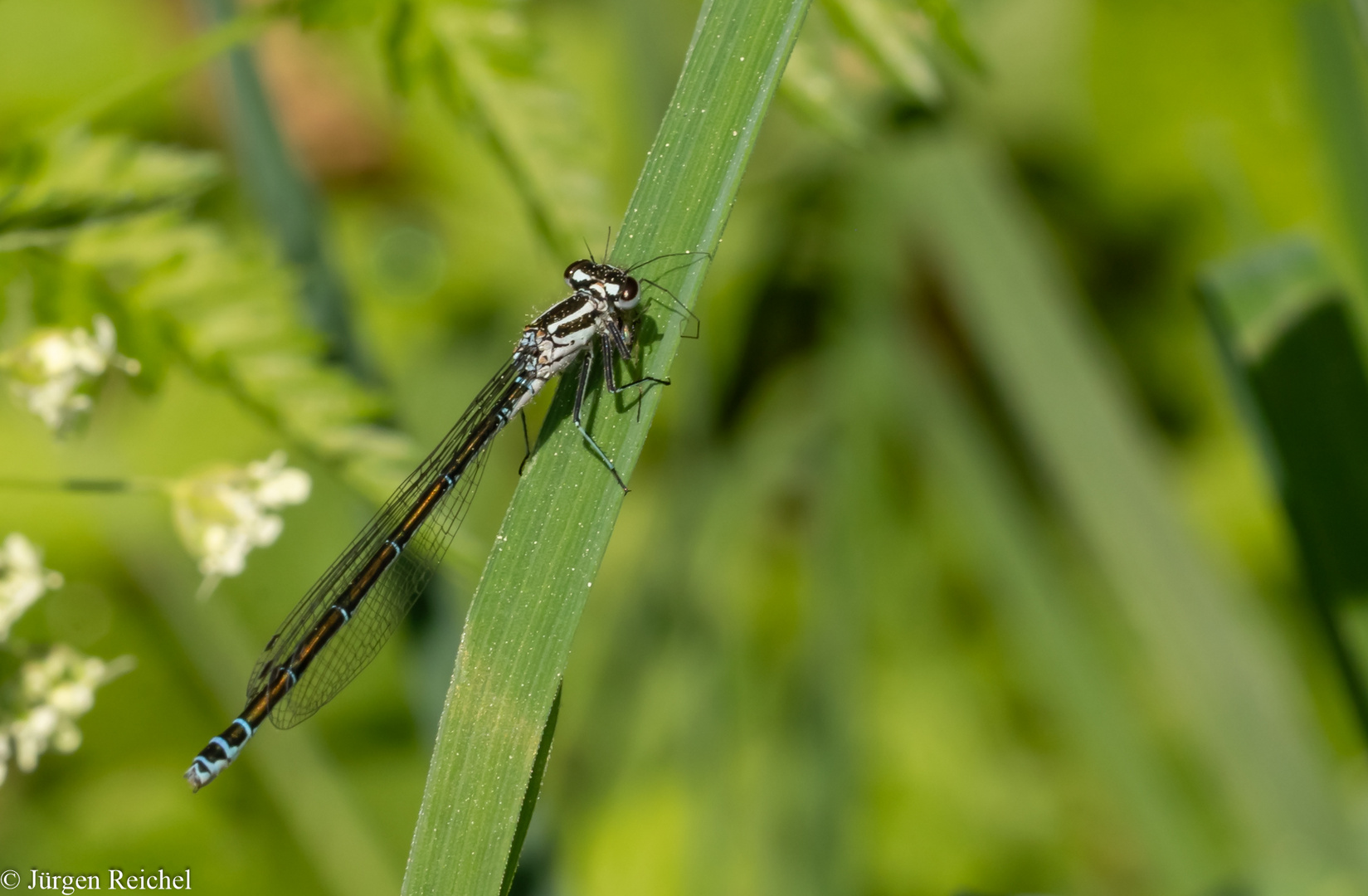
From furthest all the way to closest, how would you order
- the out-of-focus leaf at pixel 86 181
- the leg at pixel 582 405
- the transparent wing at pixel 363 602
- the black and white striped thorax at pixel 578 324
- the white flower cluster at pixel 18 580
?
the transparent wing at pixel 363 602 → the black and white striped thorax at pixel 578 324 → the out-of-focus leaf at pixel 86 181 → the white flower cluster at pixel 18 580 → the leg at pixel 582 405

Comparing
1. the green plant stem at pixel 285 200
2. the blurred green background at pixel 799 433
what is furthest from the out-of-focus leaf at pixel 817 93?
the green plant stem at pixel 285 200

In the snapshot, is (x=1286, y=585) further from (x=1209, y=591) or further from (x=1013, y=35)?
(x=1013, y=35)

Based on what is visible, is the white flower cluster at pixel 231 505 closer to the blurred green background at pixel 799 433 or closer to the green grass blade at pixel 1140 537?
the blurred green background at pixel 799 433

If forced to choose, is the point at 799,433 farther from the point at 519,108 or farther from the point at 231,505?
the point at 231,505

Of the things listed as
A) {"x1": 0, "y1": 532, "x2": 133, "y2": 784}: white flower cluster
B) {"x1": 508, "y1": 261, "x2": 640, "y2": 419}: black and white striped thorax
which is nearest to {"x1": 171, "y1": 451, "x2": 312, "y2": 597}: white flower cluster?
{"x1": 0, "y1": 532, "x2": 133, "y2": 784}: white flower cluster

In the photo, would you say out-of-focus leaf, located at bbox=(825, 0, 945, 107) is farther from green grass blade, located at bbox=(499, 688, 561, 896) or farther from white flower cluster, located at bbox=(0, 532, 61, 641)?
white flower cluster, located at bbox=(0, 532, 61, 641)

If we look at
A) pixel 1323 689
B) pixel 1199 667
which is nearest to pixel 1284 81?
pixel 1323 689

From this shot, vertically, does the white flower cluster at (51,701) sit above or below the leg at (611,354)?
below
